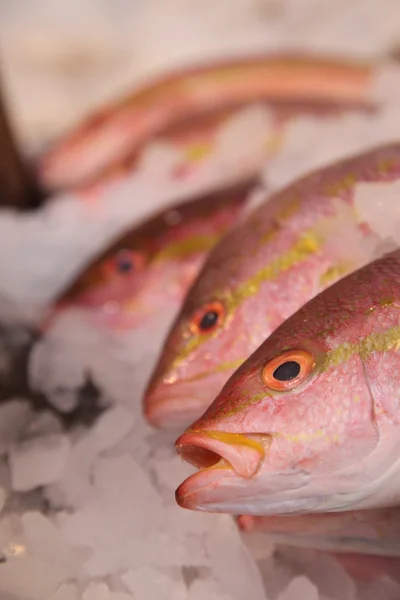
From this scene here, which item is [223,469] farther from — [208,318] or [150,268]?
[150,268]

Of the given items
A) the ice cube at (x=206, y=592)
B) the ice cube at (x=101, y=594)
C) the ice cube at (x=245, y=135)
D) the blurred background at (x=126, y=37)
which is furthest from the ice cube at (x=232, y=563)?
the blurred background at (x=126, y=37)

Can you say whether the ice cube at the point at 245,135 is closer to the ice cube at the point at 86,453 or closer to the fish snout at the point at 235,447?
the ice cube at the point at 86,453

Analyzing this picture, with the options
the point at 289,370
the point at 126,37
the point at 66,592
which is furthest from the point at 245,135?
the point at 126,37

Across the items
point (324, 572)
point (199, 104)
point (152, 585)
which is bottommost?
point (324, 572)

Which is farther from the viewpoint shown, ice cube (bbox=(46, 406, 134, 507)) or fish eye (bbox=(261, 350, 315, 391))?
ice cube (bbox=(46, 406, 134, 507))

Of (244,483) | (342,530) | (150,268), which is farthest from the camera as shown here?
(150,268)

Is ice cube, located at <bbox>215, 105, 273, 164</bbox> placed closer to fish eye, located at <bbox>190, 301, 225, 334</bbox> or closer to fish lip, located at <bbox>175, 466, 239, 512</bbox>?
fish eye, located at <bbox>190, 301, 225, 334</bbox>

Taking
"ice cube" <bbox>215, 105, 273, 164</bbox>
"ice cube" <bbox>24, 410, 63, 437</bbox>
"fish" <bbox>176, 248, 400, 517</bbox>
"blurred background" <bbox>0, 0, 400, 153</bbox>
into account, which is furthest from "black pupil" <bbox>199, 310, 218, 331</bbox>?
"blurred background" <bbox>0, 0, 400, 153</bbox>

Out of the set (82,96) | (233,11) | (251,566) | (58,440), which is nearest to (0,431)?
(58,440)

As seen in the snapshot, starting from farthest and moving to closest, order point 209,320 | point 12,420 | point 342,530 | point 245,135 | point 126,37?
1. point 126,37
2. point 245,135
3. point 12,420
4. point 209,320
5. point 342,530
